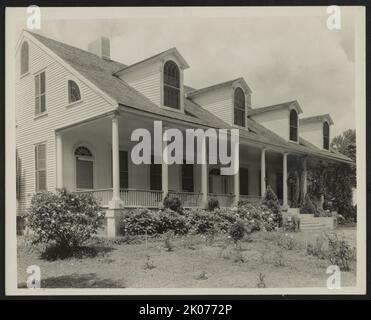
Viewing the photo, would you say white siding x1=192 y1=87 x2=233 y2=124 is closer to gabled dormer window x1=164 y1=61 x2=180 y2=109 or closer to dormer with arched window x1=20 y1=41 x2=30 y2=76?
gabled dormer window x1=164 y1=61 x2=180 y2=109

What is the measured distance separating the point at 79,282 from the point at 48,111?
13.1 feet

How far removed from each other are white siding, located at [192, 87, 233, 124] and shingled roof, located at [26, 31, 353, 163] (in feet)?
0.53

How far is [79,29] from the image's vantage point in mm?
8547

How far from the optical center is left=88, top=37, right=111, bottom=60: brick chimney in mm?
9297

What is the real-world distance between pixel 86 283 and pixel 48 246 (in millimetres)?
1213

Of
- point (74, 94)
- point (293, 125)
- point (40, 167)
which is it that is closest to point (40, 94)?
point (74, 94)

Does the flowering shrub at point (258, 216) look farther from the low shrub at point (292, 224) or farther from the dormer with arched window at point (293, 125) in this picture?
the dormer with arched window at point (293, 125)

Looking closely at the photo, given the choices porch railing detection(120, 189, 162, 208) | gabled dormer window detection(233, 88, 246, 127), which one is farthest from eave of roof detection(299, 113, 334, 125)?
porch railing detection(120, 189, 162, 208)

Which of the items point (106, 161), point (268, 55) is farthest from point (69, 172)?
point (268, 55)

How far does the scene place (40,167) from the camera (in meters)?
10.2

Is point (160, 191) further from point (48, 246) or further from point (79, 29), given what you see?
point (79, 29)

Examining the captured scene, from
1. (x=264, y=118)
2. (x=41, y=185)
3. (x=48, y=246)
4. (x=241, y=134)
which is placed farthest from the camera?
(x=264, y=118)

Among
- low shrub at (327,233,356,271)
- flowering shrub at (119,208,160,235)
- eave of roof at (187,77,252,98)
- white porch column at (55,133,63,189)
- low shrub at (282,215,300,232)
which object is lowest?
low shrub at (327,233,356,271)

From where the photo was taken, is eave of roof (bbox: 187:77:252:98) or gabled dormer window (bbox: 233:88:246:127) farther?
gabled dormer window (bbox: 233:88:246:127)
